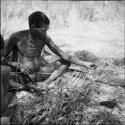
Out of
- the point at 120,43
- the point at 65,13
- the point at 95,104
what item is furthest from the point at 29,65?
the point at 65,13

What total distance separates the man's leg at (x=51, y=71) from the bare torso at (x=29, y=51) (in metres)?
0.13

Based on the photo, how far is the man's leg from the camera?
138 inches

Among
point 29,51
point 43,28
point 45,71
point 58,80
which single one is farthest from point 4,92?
point 45,71

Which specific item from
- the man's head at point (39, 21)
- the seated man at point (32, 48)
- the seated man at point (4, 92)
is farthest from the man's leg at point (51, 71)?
the seated man at point (4, 92)

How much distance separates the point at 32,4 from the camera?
27.4 ft

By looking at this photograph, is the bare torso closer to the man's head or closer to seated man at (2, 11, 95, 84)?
seated man at (2, 11, 95, 84)

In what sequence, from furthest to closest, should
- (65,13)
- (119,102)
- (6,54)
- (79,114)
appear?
(65,13) → (6,54) → (119,102) → (79,114)

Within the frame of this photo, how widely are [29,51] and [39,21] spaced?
20.7 inches

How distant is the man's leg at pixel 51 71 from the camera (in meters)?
3.52

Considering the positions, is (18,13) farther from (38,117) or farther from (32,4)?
(38,117)

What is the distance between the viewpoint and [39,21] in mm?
3193

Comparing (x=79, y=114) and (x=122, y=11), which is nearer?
(x=79, y=114)

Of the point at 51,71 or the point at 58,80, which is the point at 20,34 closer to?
the point at 51,71

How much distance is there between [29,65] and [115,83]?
1370mm
